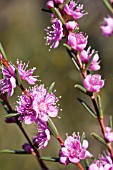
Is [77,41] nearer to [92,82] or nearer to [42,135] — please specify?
[92,82]

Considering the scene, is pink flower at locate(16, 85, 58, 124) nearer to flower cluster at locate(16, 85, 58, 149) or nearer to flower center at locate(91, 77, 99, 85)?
flower cluster at locate(16, 85, 58, 149)

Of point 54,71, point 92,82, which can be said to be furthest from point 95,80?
point 54,71

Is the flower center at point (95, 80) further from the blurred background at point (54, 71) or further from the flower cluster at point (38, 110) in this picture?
the blurred background at point (54, 71)

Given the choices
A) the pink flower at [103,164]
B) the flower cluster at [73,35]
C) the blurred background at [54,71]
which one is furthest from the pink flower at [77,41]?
the blurred background at [54,71]

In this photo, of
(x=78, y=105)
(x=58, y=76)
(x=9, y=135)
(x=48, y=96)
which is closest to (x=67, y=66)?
(x=58, y=76)

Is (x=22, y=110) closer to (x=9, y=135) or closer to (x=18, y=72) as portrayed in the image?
(x=18, y=72)
